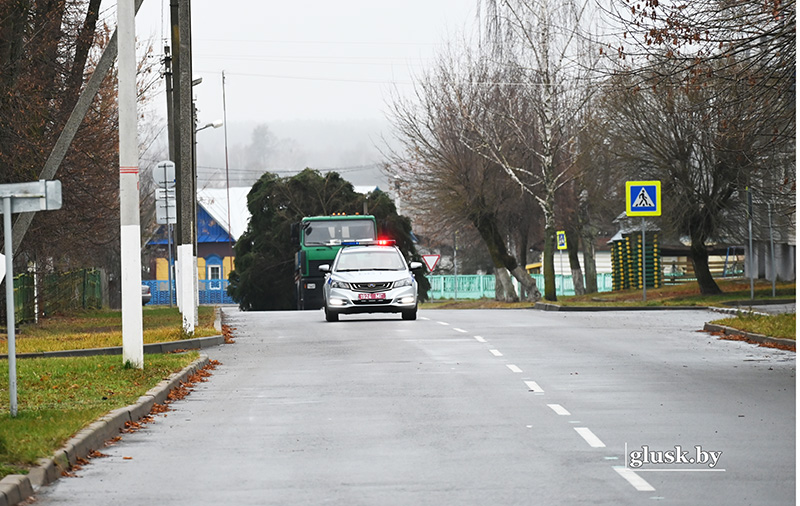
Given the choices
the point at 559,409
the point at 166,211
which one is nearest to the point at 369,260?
the point at 166,211

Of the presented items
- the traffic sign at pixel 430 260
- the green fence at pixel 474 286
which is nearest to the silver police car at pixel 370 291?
the traffic sign at pixel 430 260

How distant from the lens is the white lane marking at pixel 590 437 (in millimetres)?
9953

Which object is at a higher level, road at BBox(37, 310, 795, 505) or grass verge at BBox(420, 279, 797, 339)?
grass verge at BBox(420, 279, 797, 339)

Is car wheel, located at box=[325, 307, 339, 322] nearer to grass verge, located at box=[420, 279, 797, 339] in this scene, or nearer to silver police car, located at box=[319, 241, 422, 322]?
silver police car, located at box=[319, 241, 422, 322]

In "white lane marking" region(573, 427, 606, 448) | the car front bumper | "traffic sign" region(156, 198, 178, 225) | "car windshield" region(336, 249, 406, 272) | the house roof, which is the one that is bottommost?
"white lane marking" region(573, 427, 606, 448)

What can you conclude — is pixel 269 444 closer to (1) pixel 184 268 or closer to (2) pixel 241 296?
(1) pixel 184 268

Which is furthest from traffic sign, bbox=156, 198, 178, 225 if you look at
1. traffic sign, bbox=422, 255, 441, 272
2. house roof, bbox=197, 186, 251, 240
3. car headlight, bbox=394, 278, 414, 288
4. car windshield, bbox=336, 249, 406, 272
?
house roof, bbox=197, 186, 251, 240

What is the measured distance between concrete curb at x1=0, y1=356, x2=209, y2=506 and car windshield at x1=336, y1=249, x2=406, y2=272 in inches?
620

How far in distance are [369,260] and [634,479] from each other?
883 inches

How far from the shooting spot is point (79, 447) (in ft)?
31.7

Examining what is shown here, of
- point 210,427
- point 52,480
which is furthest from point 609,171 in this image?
point 52,480

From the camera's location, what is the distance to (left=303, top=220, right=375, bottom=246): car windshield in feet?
143

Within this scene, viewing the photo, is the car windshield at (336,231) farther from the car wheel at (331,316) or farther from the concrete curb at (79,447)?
the concrete curb at (79,447)

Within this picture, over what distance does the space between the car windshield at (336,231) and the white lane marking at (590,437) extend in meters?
32.9
